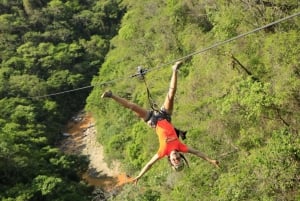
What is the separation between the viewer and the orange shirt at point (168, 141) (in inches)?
239

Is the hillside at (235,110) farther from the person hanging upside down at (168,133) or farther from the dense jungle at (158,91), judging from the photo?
the person hanging upside down at (168,133)

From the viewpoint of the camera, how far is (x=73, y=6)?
53.2 m

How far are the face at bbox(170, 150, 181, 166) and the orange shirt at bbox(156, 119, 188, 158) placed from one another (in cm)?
8

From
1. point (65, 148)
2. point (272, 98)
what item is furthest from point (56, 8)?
point (272, 98)

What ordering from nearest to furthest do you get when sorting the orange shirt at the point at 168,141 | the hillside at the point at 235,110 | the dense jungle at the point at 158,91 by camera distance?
the orange shirt at the point at 168,141 < the hillside at the point at 235,110 < the dense jungle at the point at 158,91

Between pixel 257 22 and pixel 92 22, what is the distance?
35892 mm

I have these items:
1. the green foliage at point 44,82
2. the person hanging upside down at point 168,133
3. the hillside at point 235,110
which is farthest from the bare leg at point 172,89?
the green foliage at point 44,82

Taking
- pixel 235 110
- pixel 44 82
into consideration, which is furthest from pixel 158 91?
pixel 44 82

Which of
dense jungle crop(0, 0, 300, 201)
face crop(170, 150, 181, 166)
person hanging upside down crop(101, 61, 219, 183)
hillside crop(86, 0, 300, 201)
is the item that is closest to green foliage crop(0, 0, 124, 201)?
dense jungle crop(0, 0, 300, 201)

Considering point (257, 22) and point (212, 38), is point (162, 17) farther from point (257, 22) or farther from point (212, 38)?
point (257, 22)

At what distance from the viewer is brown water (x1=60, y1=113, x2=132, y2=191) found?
29409 mm

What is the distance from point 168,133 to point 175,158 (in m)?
0.41

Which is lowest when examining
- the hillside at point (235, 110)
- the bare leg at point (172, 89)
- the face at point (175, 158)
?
the hillside at point (235, 110)

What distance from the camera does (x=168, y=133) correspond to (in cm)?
618
